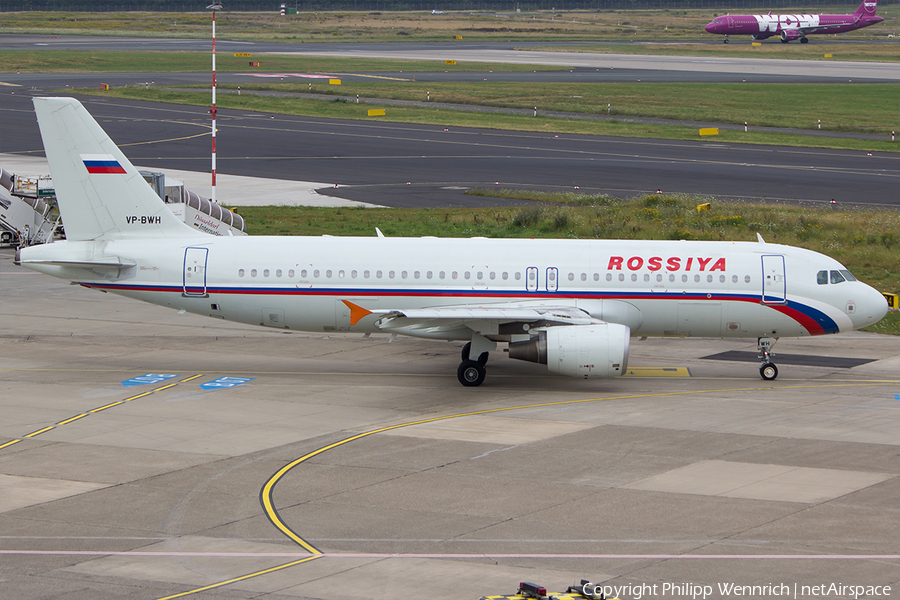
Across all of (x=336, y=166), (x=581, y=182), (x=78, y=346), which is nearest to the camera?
(x=78, y=346)

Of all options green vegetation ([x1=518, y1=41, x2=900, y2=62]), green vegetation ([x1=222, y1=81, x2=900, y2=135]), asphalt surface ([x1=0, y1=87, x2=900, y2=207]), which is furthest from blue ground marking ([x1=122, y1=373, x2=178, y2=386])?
green vegetation ([x1=518, y1=41, x2=900, y2=62])

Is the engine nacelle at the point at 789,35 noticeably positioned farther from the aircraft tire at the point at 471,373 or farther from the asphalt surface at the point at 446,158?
the aircraft tire at the point at 471,373

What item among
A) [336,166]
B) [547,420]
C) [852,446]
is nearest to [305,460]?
[547,420]

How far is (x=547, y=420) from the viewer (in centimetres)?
2820

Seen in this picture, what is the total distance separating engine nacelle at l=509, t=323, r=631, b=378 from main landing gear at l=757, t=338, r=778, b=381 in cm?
545

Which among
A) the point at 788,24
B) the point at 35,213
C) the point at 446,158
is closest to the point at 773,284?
the point at 35,213

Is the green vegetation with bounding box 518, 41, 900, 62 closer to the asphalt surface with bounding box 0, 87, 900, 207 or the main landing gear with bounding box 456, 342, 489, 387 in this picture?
the asphalt surface with bounding box 0, 87, 900, 207

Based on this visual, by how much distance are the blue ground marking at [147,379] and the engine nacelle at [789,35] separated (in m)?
170

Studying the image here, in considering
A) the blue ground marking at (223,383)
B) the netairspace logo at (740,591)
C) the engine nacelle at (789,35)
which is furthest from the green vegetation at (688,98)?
the netairspace logo at (740,591)

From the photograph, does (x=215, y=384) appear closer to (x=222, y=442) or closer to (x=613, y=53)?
(x=222, y=442)

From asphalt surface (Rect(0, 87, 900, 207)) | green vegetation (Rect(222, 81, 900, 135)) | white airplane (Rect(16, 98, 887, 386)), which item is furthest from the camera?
green vegetation (Rect(222, 81, 900, 135))

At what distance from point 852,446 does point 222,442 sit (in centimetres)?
1524

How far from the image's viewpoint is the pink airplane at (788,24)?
607 feet

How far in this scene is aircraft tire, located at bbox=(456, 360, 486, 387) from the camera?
32.1 metres
